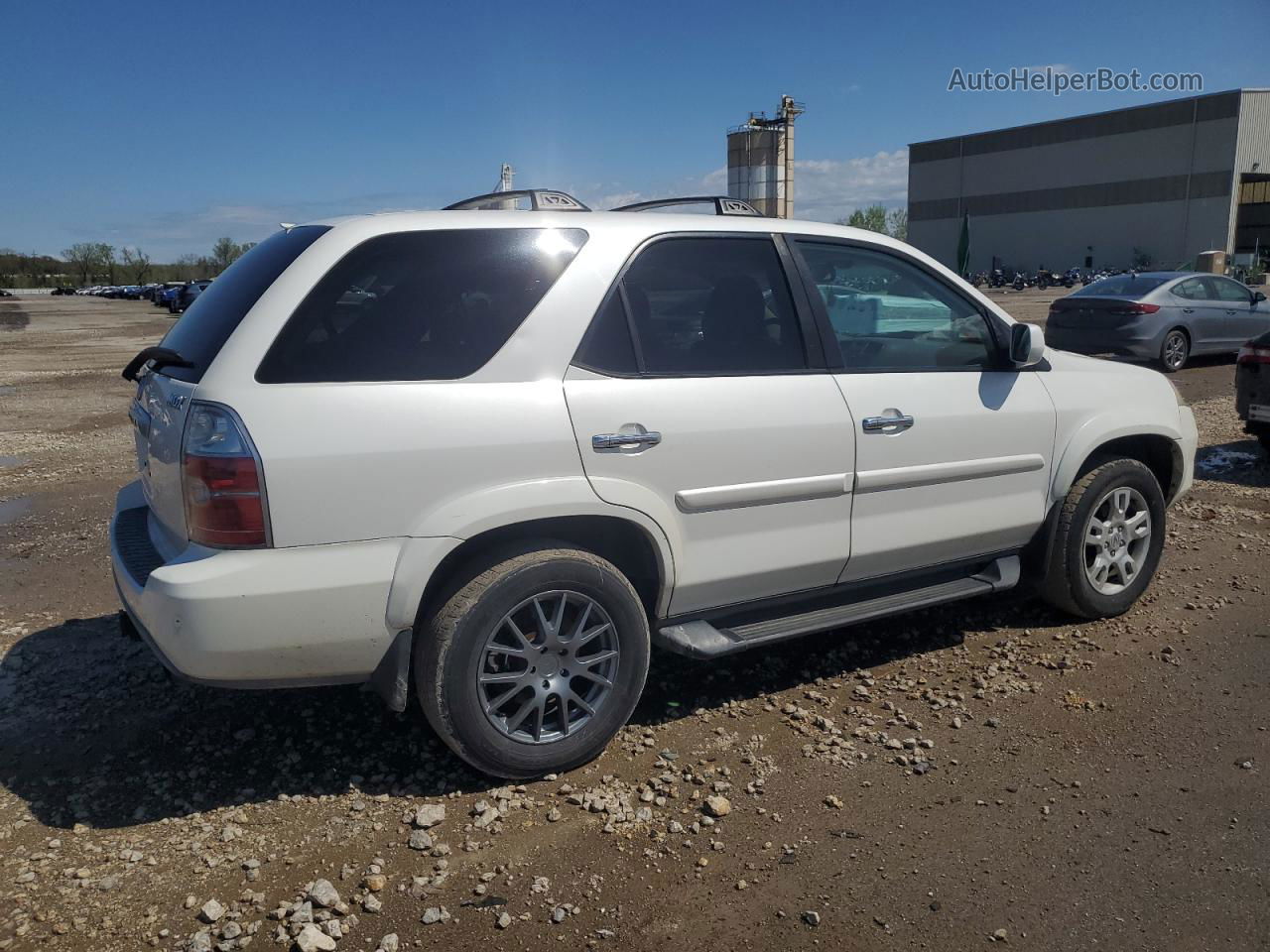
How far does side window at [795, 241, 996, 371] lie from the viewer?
4.12 meters

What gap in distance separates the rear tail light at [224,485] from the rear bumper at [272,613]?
57mm

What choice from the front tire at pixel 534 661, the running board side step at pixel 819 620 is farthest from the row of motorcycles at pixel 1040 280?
the front tire at pixel 534 661

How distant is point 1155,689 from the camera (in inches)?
163

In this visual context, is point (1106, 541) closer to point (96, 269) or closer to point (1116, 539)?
point (1116, 539)

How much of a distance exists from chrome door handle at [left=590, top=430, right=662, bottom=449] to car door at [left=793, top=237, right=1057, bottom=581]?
3.02ft

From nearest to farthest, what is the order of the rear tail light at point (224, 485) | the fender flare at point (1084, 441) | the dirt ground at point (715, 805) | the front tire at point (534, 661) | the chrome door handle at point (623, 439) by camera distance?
the dirt ground at point (715, 805) < the rear tail light at point (224, 485) < the front tire at point (534, 661) < the chrome door handle at point (623, 439) < the fender flare at point (1084, 441)

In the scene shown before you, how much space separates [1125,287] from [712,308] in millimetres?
14001

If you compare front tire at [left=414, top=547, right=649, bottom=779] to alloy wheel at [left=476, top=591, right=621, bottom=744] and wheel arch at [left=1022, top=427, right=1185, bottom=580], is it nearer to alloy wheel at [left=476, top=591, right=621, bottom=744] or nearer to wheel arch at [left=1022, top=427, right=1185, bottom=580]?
alloy wheel at [left=476, top=591, right=621, bottom=744]

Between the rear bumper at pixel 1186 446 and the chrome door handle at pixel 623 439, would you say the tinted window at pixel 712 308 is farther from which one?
the rear bumper at pixel 1186 446

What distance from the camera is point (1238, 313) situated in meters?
15.9

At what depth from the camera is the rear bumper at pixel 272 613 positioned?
2.88m

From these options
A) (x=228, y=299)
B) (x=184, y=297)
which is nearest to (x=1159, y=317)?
(x=228, y=299)

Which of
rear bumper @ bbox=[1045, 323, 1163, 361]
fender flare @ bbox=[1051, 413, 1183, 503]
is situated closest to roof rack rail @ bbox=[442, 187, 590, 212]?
fender flare @ bbox=[1051, 413, 1183, 503]

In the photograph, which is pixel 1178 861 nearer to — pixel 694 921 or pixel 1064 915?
pixel 1064 915
